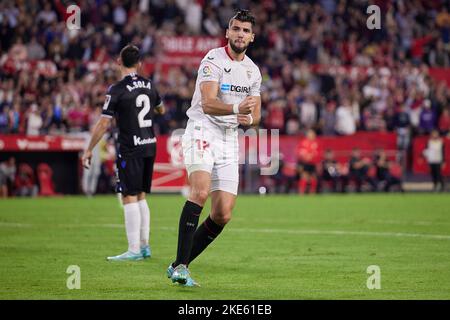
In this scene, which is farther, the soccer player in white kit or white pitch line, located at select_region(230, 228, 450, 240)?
white pitch line, located at select_region(230, 228, 450, 240)

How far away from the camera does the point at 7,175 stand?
1032 inches

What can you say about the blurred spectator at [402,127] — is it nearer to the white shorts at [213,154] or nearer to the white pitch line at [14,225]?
the white pitch line at [14,225]

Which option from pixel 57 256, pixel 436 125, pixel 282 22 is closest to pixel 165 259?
pixel 57 256

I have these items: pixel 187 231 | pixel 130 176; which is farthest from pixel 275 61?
pixel 187 231

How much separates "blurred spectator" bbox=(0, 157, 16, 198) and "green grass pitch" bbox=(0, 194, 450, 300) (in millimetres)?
4660

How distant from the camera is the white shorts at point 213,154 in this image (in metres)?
9.67

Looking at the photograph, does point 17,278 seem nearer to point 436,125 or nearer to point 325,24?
point 436,125

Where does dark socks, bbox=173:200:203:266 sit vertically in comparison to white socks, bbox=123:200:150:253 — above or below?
above

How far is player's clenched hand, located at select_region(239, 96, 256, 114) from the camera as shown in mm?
9445

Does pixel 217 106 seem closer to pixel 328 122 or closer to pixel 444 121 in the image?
pixel 328 122

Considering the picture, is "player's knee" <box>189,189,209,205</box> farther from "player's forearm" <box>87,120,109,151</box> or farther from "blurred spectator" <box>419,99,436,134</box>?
"blurred spectator" <box>419,99,436,134</box>

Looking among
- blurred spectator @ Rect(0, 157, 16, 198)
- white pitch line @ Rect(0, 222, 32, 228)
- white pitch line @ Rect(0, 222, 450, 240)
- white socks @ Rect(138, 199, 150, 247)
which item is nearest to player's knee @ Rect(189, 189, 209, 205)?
white socks @ Rect(138, 199, 150, 247)

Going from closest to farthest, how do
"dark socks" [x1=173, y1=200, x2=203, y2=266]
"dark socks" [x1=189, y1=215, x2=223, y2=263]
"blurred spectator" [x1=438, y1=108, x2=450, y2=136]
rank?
"dark socks" [x1=173, y1=200, x2=203, y2=266] < "dark socks" [x1=189, y1=215, x2=223, y2=263] < "blurred spectator" [x1=438, y1=108, x2=450, y2=136]

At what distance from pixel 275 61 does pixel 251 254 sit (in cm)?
2205
